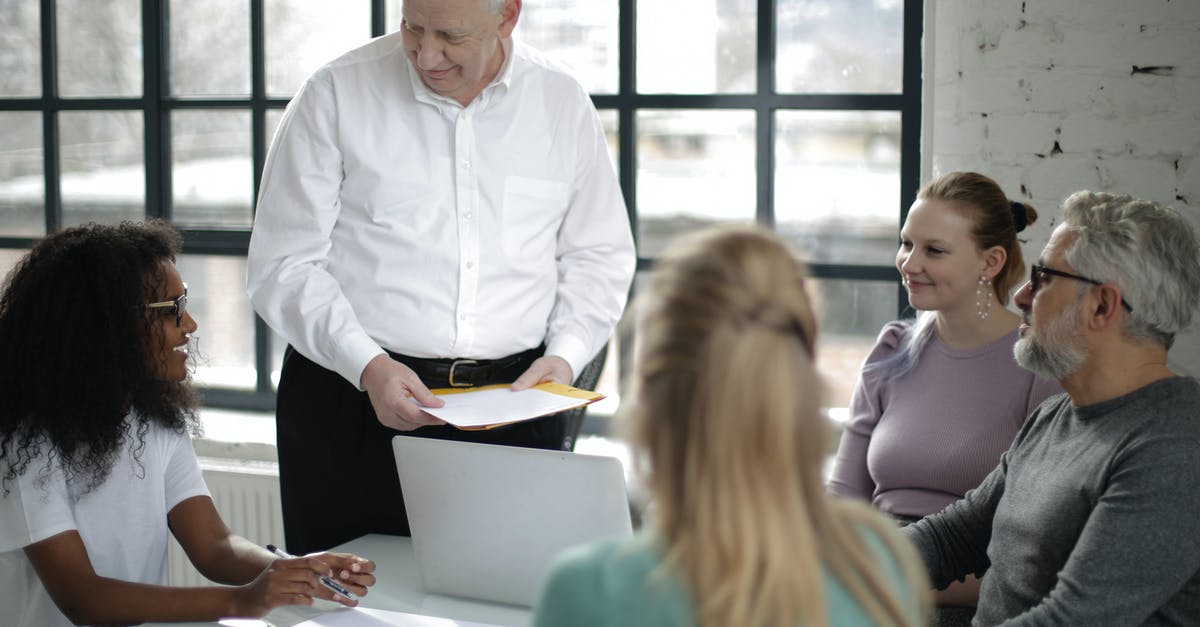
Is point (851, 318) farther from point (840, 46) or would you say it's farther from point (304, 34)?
point (304, 34)

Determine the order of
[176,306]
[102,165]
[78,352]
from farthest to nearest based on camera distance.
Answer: [102,165], [176,306], [78,352]

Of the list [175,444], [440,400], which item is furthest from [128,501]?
[440,400]

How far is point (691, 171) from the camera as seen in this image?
3.34m

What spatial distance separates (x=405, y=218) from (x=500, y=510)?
737 mm

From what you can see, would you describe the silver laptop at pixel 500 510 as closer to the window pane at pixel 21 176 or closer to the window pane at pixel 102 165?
the window pane at pixel 102 165

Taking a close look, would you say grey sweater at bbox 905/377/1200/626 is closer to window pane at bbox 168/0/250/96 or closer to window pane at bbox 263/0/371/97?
window pane at bbox 263/0/371/97

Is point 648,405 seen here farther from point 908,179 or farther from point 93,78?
point 93,78

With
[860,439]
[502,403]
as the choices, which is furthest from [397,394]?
[860,439]

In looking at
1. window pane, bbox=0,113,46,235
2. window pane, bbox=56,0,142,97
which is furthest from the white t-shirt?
window pane, bbox=0,113,46,235

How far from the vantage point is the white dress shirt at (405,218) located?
216cm

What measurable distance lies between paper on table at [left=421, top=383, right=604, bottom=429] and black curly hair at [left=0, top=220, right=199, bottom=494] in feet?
1.47

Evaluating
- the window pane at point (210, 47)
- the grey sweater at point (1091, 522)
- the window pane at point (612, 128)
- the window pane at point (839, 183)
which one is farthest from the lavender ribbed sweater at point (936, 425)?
the window pane at point (210, 47)

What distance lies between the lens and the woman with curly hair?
66.7 inches

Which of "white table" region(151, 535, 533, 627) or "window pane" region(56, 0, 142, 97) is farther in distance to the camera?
"window pane" region(56, 0, 142, 97)
